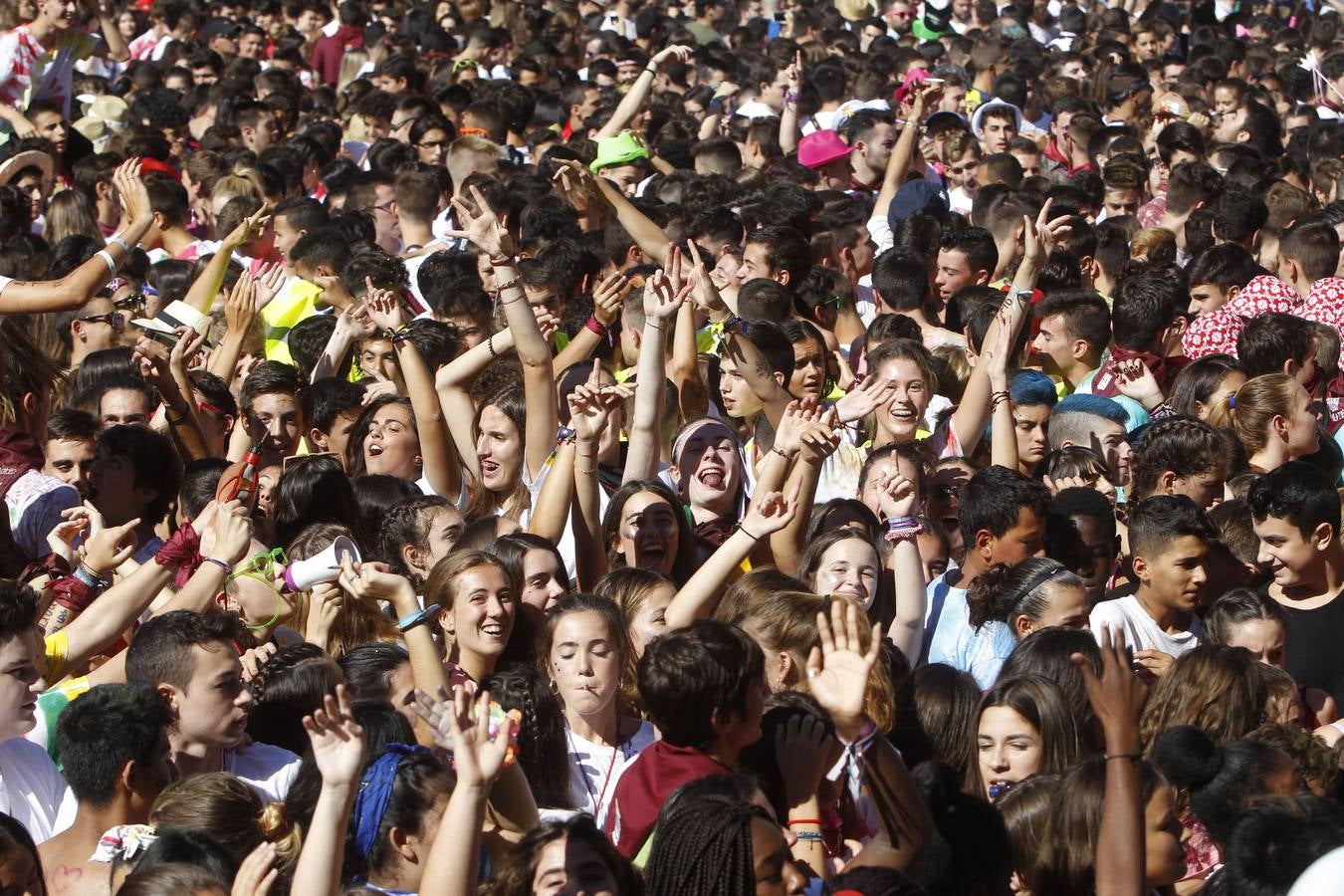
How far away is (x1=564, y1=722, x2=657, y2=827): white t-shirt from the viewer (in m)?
4.73

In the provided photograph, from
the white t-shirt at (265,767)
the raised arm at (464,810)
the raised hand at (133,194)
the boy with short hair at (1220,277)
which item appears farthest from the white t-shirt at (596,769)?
the boy with short hair at (1220,277)

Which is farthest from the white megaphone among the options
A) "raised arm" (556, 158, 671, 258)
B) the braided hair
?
"raised arm" (556, 158, 671, 258)

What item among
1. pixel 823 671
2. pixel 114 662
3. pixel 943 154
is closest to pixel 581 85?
pixel 943 154

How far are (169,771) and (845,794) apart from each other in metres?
1.60

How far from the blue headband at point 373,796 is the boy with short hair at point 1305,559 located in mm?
2819

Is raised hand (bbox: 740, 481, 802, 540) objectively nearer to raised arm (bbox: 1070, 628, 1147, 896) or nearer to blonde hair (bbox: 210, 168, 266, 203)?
raised arm (bbox: 1070, 628, 1147, 896)

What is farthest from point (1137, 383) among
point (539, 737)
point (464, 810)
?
point (464, 810)

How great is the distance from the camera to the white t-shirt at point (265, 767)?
4.59 m

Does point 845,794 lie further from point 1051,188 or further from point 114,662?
point 1051,188

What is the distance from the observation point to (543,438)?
6.45 metres

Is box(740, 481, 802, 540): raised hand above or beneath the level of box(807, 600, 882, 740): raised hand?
beneath

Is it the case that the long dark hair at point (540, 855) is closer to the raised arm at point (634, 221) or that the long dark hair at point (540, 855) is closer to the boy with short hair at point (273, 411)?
the boy with short hair at point (273, 411)

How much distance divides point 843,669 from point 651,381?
8.18 ft

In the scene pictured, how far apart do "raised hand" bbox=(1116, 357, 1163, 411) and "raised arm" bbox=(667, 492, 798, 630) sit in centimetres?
261
